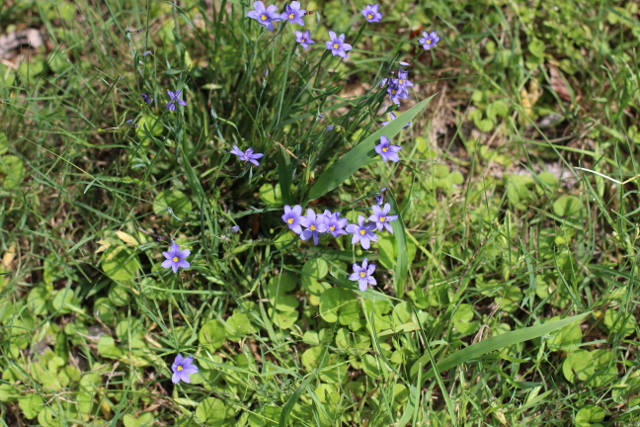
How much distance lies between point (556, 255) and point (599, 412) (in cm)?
86

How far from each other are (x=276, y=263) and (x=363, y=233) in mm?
737

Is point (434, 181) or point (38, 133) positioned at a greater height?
point (38, 133)

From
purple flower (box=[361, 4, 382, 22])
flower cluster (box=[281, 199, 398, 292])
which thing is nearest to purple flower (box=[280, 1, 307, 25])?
purple flower (box=[361, 4, 382, 22])

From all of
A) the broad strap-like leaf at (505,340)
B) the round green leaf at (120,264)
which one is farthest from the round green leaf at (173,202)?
the broad strap-like leaf at (505,340)

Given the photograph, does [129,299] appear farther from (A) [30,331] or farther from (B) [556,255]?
(B) [556,255]

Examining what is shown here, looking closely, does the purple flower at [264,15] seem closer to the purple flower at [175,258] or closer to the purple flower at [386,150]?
the purple flower at [386,150]

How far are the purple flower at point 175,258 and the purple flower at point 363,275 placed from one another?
79 cm

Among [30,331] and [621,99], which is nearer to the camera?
[30,331]

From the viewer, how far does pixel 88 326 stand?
9.66 ft

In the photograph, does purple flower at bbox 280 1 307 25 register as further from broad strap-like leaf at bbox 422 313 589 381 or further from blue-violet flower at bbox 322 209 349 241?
broad strap-like leaf at bbox 422 313 589 381

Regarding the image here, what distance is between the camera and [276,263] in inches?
117

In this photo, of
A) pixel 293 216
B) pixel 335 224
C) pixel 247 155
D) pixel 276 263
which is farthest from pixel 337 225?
pixel 276 263

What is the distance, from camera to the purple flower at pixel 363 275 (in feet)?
8.05

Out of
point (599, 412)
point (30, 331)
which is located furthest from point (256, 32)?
point (599, 412)
